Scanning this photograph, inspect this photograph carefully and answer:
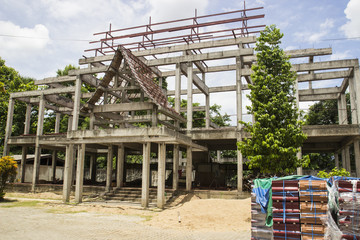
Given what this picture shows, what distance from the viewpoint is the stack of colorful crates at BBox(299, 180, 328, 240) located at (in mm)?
8625

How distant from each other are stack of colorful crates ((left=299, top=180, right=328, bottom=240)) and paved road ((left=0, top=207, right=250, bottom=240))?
2.89 meters

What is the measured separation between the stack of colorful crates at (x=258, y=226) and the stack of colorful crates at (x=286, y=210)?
14.0 inches

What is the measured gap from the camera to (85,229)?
40.0 ft

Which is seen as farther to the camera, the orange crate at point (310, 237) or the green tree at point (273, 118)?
the green tree at point (273, 118)

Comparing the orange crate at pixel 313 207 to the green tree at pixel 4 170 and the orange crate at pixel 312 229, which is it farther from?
the green tree at pixel 4 170

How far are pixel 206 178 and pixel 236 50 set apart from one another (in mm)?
11340

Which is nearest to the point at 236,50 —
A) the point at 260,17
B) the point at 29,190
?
the point at 260,17

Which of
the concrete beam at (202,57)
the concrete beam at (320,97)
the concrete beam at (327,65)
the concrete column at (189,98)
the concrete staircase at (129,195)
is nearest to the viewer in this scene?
the concrete staircase at (129,195)

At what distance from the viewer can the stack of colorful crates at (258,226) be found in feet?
30.7

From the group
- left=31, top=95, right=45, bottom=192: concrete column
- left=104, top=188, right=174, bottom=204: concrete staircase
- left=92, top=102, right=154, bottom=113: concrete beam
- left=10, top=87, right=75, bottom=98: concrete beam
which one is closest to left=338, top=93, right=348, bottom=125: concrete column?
left=104, top=188, right=174, bottom=204: concrete staircase

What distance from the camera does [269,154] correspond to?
14453 millimetres

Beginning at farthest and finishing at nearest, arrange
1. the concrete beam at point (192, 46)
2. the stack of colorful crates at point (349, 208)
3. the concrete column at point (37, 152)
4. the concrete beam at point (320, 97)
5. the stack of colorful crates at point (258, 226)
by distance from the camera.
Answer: the concrete beam at point (320, 97) → the concrete column at point (37, 152) → the concrete beam at point (192, 46) → the stack of colorful crates at point (258, 226) → the stack of colorful crates at point (349, 208)

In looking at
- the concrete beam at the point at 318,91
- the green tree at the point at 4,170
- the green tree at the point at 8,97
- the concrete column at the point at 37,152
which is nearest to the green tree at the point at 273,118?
the concrete beam at the point at 318,91

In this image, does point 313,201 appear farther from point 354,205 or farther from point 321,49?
point 321,49
